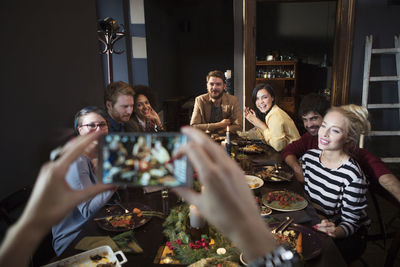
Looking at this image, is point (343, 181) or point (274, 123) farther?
point (274, 123)

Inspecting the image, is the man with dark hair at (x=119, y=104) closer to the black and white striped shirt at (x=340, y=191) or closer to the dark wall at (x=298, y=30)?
the black and white striped shirt at (x=340, y=191)

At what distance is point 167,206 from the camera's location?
4.45 feet

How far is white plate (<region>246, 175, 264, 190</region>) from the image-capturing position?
62.8 inches

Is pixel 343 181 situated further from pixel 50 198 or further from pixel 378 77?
pixel 378 77

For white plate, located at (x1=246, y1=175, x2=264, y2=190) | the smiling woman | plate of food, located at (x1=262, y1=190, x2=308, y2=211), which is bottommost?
plate of food, located at (x1=262, y1=190, x2=308, y2=211)

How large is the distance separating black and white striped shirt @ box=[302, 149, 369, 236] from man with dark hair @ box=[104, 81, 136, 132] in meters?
1.34

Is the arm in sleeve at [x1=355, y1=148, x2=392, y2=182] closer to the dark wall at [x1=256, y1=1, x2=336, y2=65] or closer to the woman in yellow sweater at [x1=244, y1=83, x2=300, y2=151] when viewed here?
the woman in yellow sweater at [x1=244, y1=83, x2=300, y2=151]

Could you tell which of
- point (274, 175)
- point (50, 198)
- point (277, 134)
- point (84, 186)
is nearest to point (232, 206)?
point (50, 198)

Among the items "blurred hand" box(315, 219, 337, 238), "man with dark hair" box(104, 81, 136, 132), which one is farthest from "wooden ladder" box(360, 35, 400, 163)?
"man with dark hair" box(104, 81, 136, 132)

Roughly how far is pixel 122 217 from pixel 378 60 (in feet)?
12.3

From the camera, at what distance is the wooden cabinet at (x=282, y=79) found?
5586mm


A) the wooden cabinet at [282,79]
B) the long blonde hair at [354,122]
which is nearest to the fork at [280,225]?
the long blonde hair at [354,122]

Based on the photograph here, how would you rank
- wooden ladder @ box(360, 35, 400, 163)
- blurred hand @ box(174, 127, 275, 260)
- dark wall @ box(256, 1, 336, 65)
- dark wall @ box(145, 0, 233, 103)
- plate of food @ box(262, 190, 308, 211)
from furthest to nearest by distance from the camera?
dark wall @ box(145, 0, 233, 103), dark wall @ box(256, 1, 336, 65), wooden ladder @ box(360, 35, 400, 163), plate of food @ box(262, 190, 308, 211), blurred hand @ box(174, 127, 275, 260)

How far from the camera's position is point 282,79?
5609 mm
